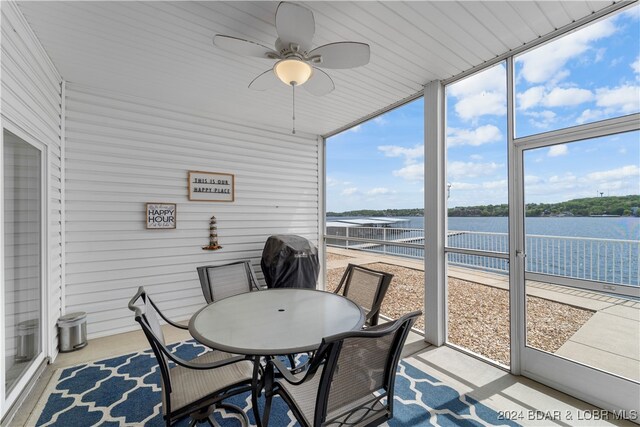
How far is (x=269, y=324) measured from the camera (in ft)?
6.02

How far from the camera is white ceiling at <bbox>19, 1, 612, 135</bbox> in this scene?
2020mm

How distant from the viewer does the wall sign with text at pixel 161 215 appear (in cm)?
367

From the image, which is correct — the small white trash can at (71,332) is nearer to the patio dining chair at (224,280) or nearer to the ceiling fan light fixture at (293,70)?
the patio dining chair at (224,280)

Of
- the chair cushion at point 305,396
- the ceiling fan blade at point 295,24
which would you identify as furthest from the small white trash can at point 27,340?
the ceiling fan blade at point 295,24

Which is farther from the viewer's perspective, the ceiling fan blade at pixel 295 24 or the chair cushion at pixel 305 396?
the ceiling fan blade at pixel 295 24

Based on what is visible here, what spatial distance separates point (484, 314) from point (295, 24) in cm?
404

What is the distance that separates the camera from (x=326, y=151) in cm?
527

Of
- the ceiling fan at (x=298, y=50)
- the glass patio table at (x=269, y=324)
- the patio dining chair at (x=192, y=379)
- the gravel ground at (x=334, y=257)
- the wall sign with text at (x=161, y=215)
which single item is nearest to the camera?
the patio dining chair at (x=192, y=379)

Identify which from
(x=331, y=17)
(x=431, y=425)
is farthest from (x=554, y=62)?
(x=431, y=425)

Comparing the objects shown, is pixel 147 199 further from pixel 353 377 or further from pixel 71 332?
pixel 353 377

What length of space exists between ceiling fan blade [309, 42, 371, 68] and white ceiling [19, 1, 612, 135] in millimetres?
342

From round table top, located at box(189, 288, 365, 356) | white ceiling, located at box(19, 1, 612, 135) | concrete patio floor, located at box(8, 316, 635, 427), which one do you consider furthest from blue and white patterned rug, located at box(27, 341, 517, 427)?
white ceiling, located at box(19, 1, 612, 135)

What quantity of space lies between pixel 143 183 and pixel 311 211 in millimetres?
2673

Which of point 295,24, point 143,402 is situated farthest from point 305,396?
point 295,24
